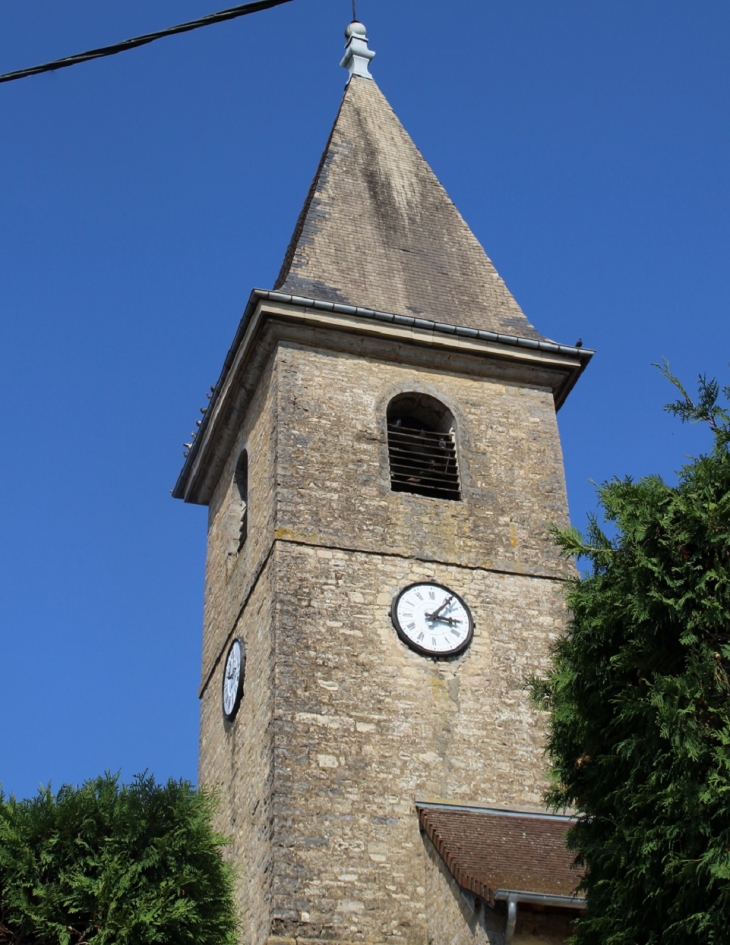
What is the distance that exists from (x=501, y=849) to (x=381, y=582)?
309 cm

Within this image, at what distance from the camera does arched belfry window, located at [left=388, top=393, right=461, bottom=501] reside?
1430 cm

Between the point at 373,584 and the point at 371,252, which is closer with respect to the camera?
the point at 373,584

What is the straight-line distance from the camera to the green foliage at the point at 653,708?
6766 mm

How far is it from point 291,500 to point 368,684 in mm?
2109

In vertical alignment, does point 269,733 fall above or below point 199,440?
below

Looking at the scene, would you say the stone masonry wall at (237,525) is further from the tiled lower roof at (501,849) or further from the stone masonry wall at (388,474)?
the tiled lower roof at (501,849)

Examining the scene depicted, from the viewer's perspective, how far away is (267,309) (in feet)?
47.5

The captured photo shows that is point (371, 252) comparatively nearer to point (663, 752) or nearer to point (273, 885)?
point (273, 885)

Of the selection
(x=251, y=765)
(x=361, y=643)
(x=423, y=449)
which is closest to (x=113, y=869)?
(x=251, y=765)

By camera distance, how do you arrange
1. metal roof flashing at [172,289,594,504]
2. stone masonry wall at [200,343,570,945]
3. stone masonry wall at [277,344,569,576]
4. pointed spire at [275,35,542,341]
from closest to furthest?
stone masonry wall at [200,343,570,945], stone masonry wall at [277,344,569,576], metal roof flashing at [172,289,594,504], pointed spire at [275,35,542,341]

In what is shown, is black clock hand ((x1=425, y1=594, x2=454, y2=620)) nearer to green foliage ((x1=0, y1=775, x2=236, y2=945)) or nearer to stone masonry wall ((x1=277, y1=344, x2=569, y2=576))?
stone masonry wall ((x1=277, y1=344, x2=569, y2=576))

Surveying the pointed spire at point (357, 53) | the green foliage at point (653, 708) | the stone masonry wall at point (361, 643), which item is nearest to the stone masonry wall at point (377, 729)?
the stone masonry wall at point (361, 643)

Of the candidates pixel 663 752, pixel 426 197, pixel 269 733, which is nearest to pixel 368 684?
pixel 269 733

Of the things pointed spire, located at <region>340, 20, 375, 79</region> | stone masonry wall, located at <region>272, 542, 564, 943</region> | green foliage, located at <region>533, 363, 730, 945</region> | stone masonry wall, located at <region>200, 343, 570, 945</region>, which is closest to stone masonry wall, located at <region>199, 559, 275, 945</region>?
stone masonry wall, located at <region>200, 343, 570, 945</region>
